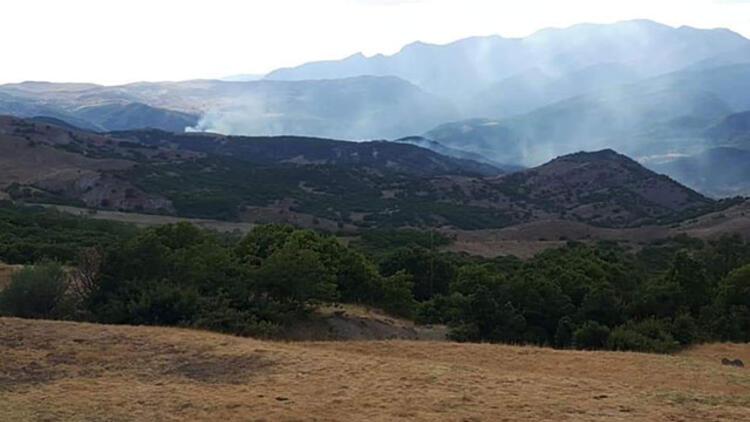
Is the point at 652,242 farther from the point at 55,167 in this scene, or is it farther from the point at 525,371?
the point at 55,167

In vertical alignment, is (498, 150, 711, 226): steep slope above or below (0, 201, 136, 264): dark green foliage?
above

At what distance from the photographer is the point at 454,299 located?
94.8ft

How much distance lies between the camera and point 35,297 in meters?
22.5

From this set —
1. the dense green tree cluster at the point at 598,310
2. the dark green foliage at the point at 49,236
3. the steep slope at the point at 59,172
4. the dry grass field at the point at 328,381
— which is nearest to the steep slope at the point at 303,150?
the steep slope at the point at 59,172

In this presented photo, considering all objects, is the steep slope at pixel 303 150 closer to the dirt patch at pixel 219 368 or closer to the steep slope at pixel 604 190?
the steep slope at pixel 604 190

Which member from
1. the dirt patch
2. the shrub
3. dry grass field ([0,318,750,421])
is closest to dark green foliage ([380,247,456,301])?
the shrub

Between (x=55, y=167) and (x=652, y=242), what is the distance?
69345mm

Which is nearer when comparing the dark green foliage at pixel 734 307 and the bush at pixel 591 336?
the bush at pixel 591 336

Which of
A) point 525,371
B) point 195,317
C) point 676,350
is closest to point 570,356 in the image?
point 525,371

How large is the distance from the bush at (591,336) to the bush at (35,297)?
1453 centimetres

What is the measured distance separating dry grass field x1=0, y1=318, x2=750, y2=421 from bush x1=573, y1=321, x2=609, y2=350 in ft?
17.5

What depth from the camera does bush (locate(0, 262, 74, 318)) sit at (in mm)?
22391

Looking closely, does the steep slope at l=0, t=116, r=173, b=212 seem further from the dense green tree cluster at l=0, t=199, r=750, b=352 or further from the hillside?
the dense green tree cluster at l=0, t=199, r=750, b=352

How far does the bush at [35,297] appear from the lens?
882 inches
